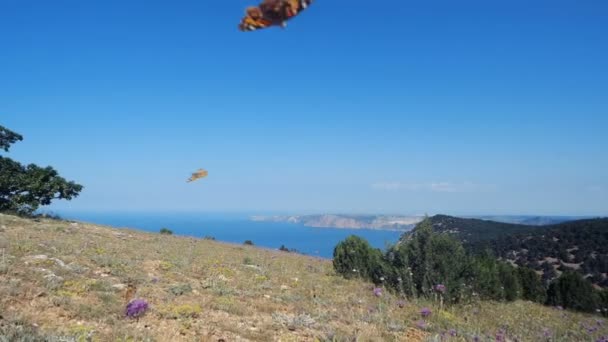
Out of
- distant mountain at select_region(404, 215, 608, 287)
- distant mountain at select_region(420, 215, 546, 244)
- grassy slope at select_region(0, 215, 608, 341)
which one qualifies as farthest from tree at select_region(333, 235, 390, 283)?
distant mountain at select_region(420, 215, 546, 244)

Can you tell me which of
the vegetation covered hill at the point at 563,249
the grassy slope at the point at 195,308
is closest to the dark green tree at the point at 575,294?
the grassy slope at the point at 195,308

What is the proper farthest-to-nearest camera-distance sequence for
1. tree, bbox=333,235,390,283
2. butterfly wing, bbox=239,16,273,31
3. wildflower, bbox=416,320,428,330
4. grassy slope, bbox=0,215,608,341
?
tree, bbox=333,235,390,283
wildflower, bbox=416,320,428,330
grassy slope, bbox=0,215,608,341
butterfly wing, bbox=239,16,273,31

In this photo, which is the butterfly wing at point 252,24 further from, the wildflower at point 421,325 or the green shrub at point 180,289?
the green shrub at point 180,289

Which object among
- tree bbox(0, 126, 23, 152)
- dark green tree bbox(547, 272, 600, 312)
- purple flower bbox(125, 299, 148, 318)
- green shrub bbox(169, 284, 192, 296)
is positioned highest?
tree bbox(0, 126, 23, 152)

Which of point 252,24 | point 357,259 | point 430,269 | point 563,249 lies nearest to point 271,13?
point 252,24

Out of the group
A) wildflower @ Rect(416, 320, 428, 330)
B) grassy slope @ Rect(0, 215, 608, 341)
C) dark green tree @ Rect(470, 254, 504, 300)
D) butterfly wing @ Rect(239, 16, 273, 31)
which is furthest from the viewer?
dark green tree @ Rect(470, 254, 504, 300)

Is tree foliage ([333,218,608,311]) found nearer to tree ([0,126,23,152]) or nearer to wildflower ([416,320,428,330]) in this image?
wildflower ([416,320,428,330])
